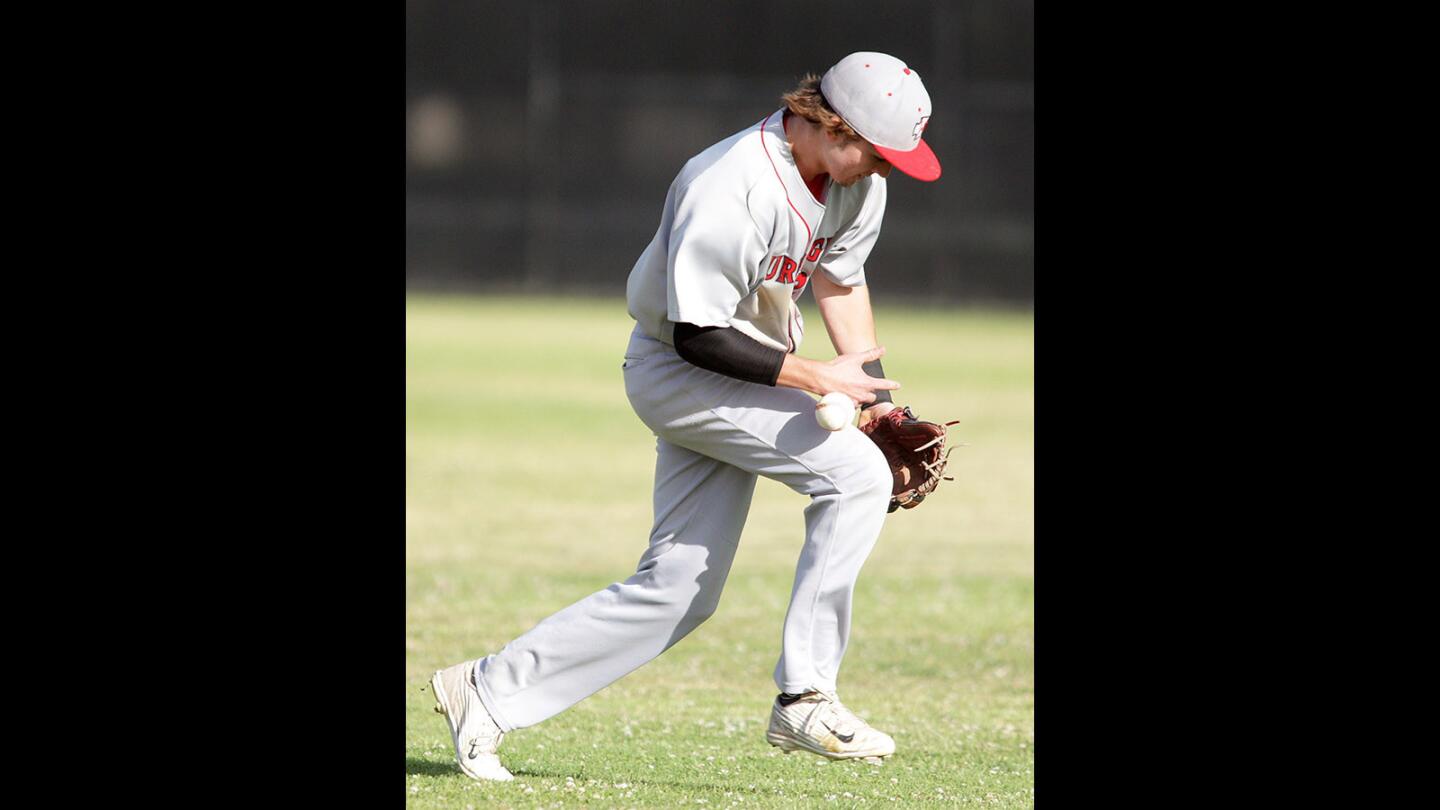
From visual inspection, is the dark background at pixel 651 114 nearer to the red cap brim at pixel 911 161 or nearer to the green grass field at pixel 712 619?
the green grass field at pixel 712 619

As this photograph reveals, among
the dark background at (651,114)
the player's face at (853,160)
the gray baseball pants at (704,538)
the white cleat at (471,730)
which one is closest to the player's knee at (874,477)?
the gray baseball pants at (704,538)

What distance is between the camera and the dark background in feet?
78.3

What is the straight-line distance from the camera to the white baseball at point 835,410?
408 centimetres

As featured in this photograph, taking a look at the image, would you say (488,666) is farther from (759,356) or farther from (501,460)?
(501,460)

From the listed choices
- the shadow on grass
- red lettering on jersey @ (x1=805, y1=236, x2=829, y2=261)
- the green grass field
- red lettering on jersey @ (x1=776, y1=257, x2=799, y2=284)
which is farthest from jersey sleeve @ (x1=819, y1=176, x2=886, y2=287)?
the shadow on grass

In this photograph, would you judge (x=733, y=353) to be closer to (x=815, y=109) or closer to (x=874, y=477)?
(x=874, y=477)

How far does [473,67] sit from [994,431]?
12.5m

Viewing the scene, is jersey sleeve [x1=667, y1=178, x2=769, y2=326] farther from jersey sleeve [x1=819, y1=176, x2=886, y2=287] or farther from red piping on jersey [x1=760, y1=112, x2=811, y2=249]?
jersey sleeve [x1=819, y1=176, x2=886, y2=287]

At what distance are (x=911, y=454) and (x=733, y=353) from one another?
82 cm

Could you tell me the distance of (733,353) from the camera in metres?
4.08

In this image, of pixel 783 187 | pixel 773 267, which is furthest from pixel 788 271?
pixel 783 187

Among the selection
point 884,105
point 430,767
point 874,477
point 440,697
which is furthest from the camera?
point 430,767

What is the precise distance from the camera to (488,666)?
4414mm
